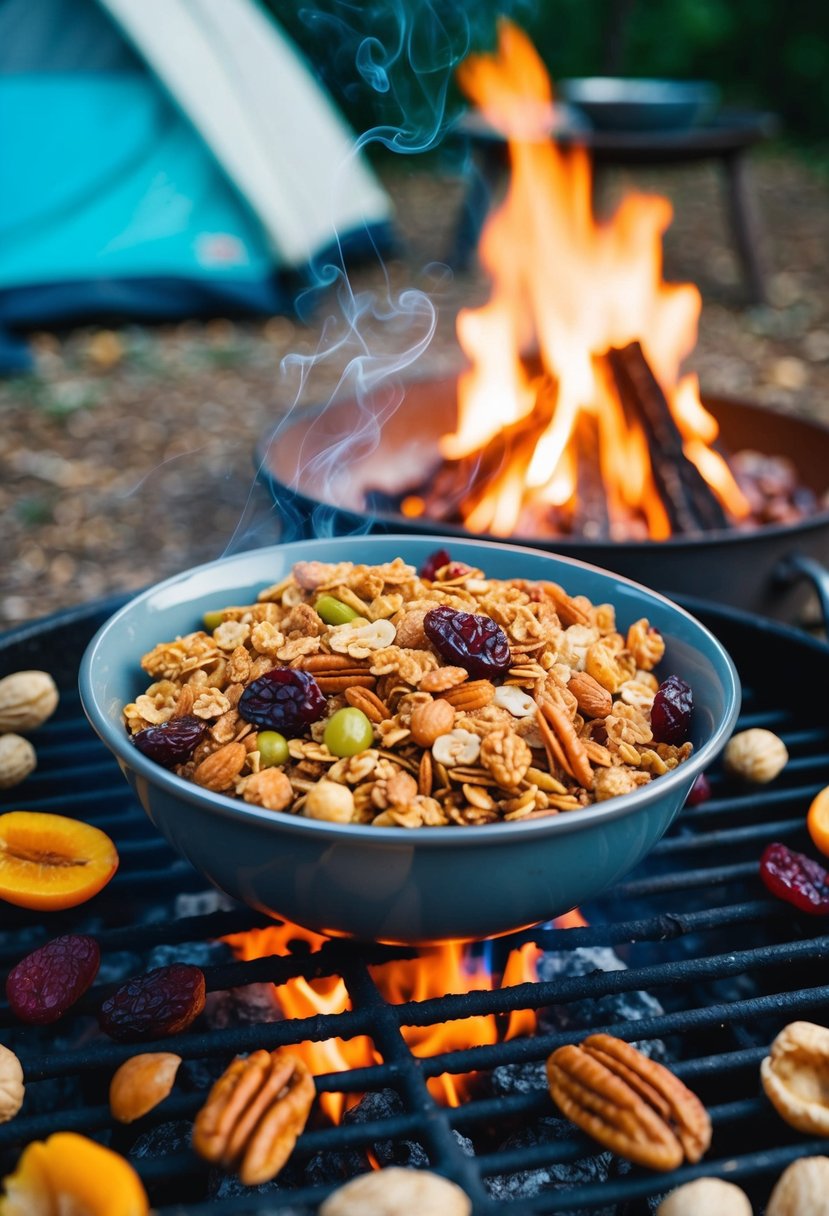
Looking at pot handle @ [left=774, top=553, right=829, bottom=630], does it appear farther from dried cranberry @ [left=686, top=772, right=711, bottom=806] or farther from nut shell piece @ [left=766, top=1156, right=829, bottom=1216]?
nut shell piece @ [left=766, top=1156, right=829, bottom=1216]

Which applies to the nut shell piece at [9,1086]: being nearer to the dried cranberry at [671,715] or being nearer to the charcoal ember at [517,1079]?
the charcoal ember at [517,1079]

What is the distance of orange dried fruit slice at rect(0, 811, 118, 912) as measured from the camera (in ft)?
4.80

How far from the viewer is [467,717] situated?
4.37ft

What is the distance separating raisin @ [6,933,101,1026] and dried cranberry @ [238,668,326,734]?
1.22 feet

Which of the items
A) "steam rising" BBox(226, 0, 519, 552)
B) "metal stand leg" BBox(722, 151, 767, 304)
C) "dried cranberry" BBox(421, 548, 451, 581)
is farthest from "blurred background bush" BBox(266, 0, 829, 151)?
"dried cranberry" BBox(421, 548, 451, 581)

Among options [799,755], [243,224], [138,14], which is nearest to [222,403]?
[243,224]

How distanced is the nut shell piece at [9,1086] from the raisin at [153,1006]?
0.11 m

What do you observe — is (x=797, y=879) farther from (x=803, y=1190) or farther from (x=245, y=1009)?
(x=245, y=1009)

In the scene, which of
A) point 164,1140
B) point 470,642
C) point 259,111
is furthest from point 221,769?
point 259,111

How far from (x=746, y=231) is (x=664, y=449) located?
4.50m

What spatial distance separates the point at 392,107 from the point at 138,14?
5541 mm

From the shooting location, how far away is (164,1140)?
1.36 m

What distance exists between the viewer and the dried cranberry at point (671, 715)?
55.0 inches

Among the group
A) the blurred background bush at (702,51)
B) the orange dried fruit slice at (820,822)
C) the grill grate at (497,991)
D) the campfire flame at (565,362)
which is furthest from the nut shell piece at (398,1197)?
the blurred background bush at (702,51)
